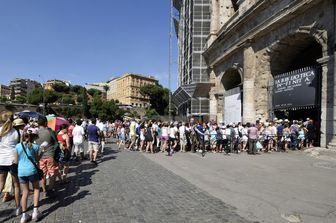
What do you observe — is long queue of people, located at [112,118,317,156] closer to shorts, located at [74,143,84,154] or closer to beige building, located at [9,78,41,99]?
shorts, located at [74,143,84,154]

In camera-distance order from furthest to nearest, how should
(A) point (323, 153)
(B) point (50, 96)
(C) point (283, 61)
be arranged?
1. (B) point (50, 96)
2. (C) point (283, 61)
3. (A) point (323, 153)

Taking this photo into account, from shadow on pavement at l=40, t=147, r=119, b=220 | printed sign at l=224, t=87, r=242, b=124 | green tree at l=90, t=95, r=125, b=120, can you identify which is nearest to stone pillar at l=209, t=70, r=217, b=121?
printed sign at l=224, t=87, r=242, b=124

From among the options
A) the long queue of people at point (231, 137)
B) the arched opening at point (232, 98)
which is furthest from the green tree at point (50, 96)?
the long queue of people at point (231, 137)

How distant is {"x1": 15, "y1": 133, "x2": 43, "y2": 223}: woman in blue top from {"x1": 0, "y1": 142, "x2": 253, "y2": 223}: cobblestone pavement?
26 centimetres

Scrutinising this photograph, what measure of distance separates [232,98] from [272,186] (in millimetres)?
16641

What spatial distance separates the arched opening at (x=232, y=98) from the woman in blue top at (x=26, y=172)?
18417 millimetres

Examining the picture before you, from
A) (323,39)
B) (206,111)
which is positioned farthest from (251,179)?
(206,111)

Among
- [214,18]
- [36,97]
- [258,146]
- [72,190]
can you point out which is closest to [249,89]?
[258,146]

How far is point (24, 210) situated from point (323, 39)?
1415 cm

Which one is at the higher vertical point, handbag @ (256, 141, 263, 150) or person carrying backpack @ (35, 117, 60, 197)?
person carrying backpack @ (35, 117, 60, 197)

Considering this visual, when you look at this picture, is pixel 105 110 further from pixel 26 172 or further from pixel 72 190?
pixel 26 172

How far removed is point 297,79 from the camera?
1669 centimetres

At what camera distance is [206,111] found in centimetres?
3256

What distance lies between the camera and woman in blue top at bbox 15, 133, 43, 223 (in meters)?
5.17
